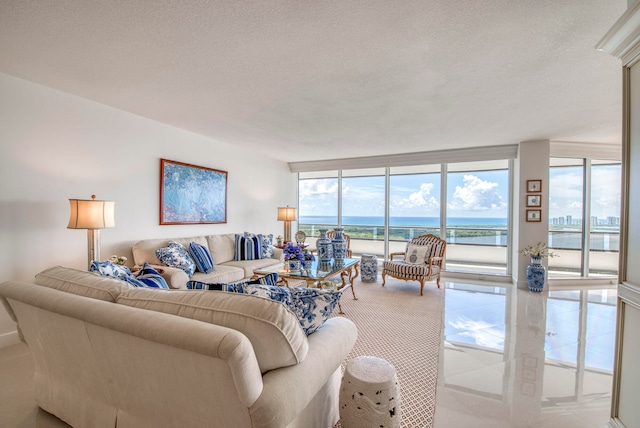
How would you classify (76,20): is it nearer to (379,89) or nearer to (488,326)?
(379,89)

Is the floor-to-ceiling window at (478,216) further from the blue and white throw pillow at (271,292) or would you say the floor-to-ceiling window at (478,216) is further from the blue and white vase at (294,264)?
the blue and white throw pillow at (271,292)

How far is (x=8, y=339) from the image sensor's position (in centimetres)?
261

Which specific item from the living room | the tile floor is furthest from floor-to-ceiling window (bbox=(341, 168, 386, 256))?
the tile floor

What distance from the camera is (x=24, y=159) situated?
2.68 m

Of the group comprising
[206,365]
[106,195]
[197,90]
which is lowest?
[206,365]

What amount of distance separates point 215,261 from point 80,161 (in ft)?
6.72

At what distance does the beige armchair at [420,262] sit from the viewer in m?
4.55

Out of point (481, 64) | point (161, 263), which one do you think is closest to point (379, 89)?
point (481, 64)

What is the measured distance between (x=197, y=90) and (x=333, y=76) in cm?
137

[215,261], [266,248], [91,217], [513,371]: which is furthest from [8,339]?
[513,371]

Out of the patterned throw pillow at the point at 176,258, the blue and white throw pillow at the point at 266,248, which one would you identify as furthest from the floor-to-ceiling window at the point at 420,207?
the patterned throw pillow at the point at 176,258

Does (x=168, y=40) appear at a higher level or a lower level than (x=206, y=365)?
higher

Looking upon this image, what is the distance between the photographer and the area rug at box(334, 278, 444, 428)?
1.97 m

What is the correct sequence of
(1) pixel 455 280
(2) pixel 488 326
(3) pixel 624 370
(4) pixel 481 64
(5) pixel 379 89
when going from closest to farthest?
(3) pixel 624 370 → (4) pixel 481 64 → (5) pixel 379 89 → (2) pixel 488 326 → (1) pixel 455 280
